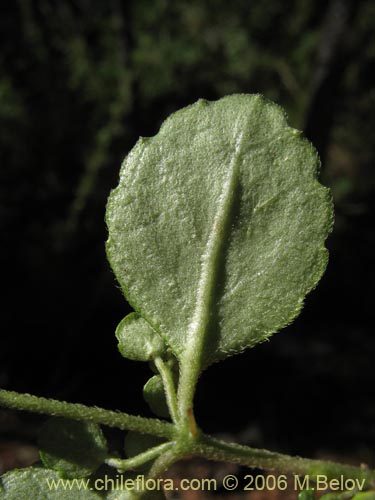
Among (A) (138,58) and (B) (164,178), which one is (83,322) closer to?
(A) (138,58)

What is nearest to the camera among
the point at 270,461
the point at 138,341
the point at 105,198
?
the point at 270,461

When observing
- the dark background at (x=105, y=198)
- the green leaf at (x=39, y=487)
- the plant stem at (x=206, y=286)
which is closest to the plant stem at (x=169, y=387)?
the plant stem at (x=206, y=286)

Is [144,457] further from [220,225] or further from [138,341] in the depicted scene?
[220,225]

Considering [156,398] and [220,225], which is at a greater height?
[220,225]

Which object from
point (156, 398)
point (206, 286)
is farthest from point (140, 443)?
point (206, 286)

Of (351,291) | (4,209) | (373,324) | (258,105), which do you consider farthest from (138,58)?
(258,105)
